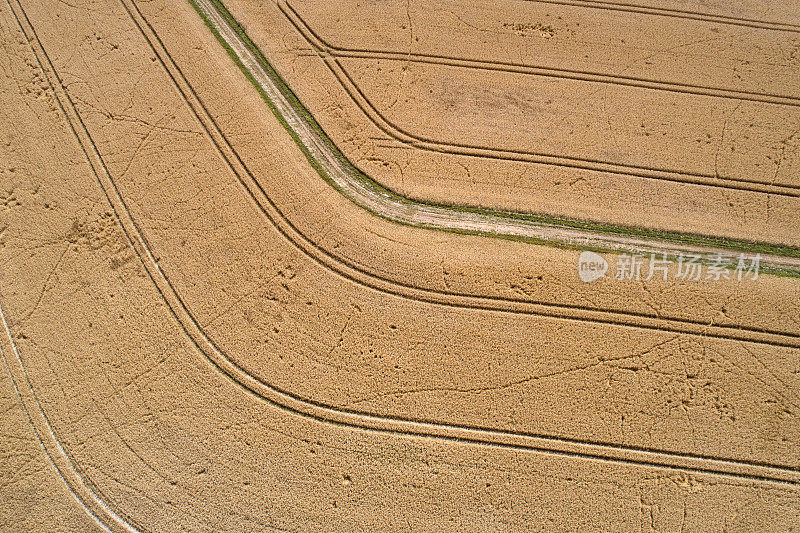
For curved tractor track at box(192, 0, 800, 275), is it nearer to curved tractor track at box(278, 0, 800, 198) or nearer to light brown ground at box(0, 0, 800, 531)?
curved tractor track at box(278, 0, 800, 198)

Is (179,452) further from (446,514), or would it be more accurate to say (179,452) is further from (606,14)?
(606,14)

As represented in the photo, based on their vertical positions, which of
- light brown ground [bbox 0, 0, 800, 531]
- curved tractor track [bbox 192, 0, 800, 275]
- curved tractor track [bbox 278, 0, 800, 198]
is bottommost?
light brown ground [bbox 0, 0, 800, 531]

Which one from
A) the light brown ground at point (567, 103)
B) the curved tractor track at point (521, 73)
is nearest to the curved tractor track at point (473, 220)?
the curved tractor track at point (521, 73)

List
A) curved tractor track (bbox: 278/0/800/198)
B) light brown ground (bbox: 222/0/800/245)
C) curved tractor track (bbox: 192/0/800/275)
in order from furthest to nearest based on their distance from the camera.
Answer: curved tractor track (bbox: 278/0/800/198) → light brown ground (bbox: 222/0/800/245) → curved tractor track (bbox: 192/0/800/275)

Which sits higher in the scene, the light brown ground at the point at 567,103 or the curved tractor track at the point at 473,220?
the light brown ground at the point at 567,103

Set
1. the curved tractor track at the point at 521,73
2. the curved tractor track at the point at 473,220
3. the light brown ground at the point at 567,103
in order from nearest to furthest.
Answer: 1. the curved tractor track at the point at 473,220
2. the light brown ground at the point at 567,103
3. the curved tractor track at the point at 521,73

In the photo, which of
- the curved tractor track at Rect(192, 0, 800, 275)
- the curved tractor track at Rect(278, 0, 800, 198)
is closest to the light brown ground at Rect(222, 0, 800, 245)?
the curved tractor track at Rect(278, 0, 800, 198)

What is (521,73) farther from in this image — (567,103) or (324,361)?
(324,361)

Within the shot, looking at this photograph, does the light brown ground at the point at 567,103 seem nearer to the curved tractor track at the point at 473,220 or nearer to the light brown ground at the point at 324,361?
the curved tractor track at the point at 473,220

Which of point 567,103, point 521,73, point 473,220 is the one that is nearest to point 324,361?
point 473,220
